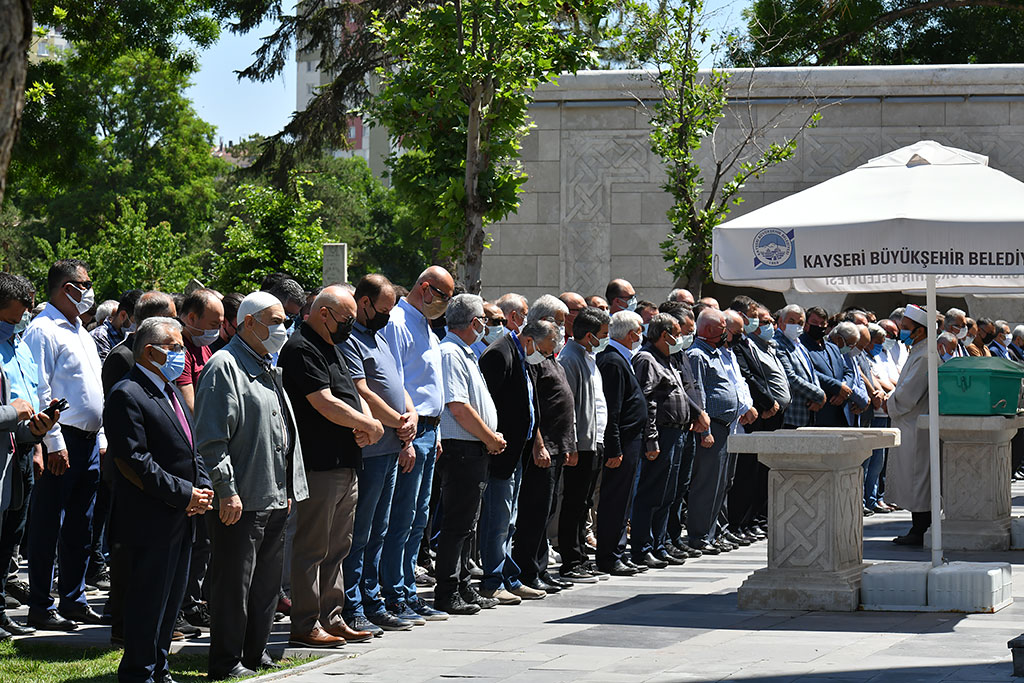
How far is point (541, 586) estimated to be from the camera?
11.1 meters

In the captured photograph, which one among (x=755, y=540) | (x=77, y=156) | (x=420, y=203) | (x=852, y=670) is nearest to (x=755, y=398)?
(x=755, y=540)

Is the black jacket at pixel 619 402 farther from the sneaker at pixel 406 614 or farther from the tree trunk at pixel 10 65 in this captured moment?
the tree trunk at pixel 10 65

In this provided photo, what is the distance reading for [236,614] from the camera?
775cm

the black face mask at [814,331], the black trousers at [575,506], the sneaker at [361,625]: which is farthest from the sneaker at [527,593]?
the black face mask at [814,331]

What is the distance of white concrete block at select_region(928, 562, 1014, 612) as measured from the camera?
988cm

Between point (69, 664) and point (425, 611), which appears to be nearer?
point (69, 664)

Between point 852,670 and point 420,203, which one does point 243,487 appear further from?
point 420,203

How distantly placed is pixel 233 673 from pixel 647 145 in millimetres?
19640

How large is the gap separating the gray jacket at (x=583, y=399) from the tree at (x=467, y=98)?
4.42 metres

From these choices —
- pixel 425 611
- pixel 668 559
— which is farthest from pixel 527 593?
pixel 668 559

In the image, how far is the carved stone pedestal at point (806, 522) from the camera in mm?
10117

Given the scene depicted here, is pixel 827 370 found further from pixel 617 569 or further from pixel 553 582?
pixel 553 582

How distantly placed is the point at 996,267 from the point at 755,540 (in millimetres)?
6008

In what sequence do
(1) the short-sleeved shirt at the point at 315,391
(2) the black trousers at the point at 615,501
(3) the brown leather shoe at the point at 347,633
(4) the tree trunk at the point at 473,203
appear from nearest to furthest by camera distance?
1. (1) the short-sleeved shirt at the point at 315,391
2. (3) the brown leather shoe at the point at 347,633
3. (2) the black trousers at the point at 615,501
4. (4) the tree trunk at the point at 473,203
